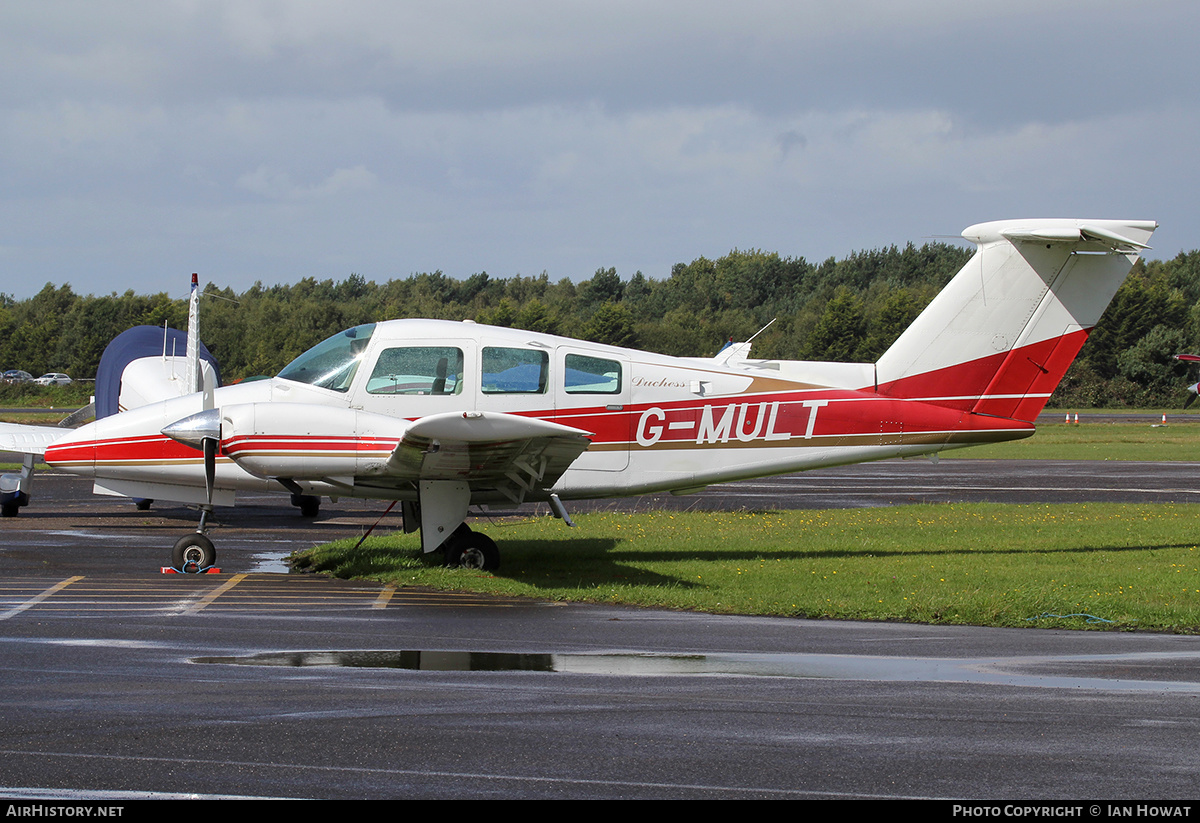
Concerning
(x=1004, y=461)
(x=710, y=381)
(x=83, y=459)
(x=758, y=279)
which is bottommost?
(x=1004, y=461)

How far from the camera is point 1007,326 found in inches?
505

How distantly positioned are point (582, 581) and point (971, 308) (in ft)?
19.4

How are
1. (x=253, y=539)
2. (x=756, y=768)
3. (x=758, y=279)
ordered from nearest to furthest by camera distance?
(x=756, y=768) → (x=253, y=539) → (x=758, y=279)

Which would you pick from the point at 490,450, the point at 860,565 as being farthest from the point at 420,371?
the point at 860,565

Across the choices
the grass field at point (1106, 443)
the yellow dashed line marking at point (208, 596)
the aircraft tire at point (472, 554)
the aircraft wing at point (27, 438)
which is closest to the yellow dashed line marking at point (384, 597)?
the yellow dashed line marking at point (208, 596)


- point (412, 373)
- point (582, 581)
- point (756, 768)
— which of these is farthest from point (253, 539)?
point (756, 768)

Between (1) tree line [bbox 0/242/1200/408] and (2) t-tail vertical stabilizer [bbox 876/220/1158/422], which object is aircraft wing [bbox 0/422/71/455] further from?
(1) tree line [bbox 0/242/1200/408]

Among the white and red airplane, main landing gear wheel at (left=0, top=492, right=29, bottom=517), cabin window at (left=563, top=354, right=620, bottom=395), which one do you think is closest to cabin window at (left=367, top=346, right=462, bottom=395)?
the white and red airplane

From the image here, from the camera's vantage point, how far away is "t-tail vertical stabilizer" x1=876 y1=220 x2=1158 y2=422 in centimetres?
1266

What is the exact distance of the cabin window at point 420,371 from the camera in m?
11.9

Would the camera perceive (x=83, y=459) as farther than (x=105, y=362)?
No

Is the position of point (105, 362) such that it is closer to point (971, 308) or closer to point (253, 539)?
point (253, 539)

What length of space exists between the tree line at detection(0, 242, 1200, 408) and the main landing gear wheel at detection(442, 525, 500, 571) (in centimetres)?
5191

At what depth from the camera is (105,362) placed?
75.1ft
